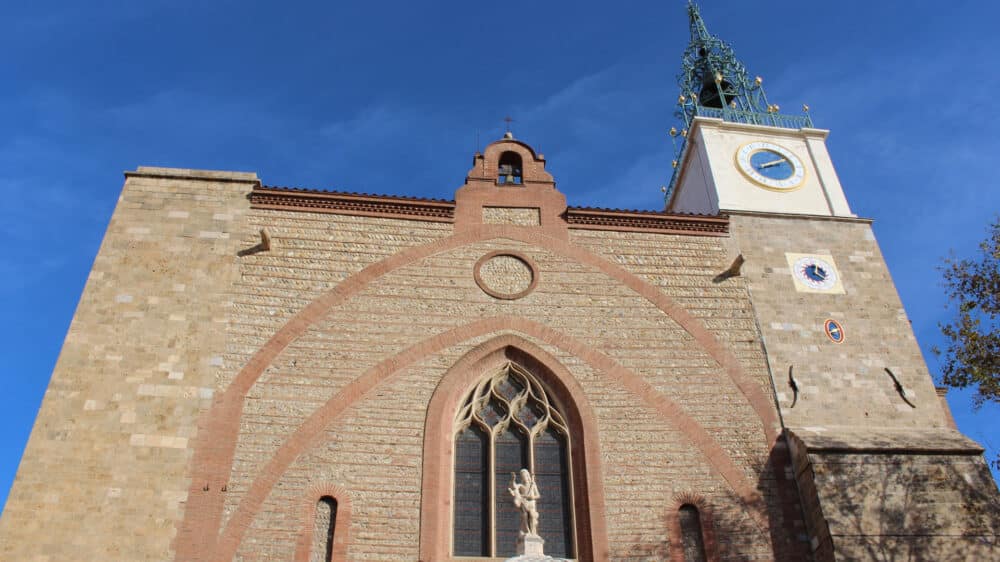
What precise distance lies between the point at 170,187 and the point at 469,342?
5.90 m

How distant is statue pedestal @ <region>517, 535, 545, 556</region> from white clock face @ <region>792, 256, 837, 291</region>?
22.2 ft

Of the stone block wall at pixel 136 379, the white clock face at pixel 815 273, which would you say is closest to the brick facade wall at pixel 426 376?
the stone block wall at pixel 136 379

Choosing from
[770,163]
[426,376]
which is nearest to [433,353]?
[426,376]

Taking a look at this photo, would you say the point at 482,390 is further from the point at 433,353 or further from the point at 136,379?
the point at 136,379

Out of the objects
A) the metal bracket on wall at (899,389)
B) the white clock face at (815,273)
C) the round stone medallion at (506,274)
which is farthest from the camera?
the white clock face at (815,273)

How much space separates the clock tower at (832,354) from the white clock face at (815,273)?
0.08ft

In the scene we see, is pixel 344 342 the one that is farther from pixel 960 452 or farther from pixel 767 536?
pixel 960 452

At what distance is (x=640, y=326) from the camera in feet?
46.5

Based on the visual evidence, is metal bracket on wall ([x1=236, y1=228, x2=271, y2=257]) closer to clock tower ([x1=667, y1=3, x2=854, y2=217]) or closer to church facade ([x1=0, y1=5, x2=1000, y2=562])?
church facade ([x1=0, y1=5, x2=1000, y2=562])

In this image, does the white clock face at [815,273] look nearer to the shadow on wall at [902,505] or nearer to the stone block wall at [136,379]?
the shadow on wall at [902,505]

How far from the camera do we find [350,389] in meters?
12.9

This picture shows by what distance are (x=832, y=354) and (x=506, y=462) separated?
18.4 ft

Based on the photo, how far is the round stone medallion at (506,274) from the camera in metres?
14.4

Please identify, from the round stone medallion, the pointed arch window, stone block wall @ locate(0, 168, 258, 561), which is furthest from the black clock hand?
stone block wall @ locate(0, 168, 258, 561)
